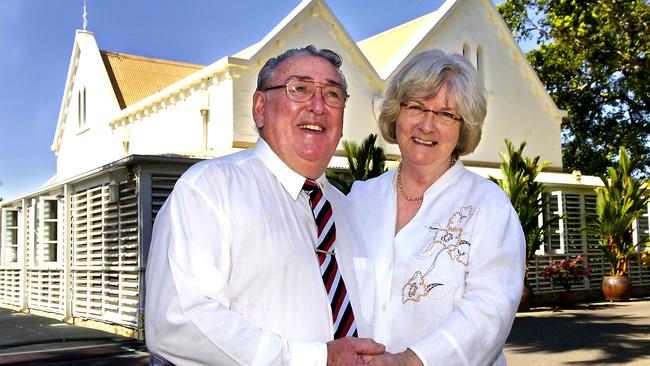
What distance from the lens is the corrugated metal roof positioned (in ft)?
71.4

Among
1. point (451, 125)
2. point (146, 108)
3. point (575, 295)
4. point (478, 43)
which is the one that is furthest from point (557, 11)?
point (451, 125)

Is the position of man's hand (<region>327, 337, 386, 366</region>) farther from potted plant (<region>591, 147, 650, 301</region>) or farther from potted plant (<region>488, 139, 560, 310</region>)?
potted plant (<region>591, 147, 650, 301</region>)

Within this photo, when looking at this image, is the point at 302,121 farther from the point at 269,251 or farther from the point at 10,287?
the point at 10,287

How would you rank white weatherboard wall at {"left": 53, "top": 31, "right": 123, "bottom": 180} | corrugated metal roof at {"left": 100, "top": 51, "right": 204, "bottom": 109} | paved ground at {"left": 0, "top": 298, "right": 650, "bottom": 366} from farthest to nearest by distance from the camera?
corrugated metal roof at {"left": 100, "top": 51, "right": 204, "bottom": 109}
white weatherboard wall at {"left": 53, "top": 31, "right": 123, "bottom": 180}
paved ground at {"left": 0, "top": 298, "right": 650, "bottom": 366}

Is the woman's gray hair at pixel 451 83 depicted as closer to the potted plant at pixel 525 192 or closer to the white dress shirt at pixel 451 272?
the white dress shirt at pixel 451 272

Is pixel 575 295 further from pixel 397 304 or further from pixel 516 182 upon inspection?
pixel 397 304

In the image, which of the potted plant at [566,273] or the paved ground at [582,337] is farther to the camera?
the potted plant at [566,273]

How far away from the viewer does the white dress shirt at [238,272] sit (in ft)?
6.40

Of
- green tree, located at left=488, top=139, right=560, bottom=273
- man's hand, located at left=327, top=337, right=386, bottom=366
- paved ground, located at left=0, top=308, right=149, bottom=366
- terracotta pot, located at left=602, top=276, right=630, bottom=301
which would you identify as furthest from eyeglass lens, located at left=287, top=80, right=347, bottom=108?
terracotta pot, located at left=602, top=276, right=630, bottom=301

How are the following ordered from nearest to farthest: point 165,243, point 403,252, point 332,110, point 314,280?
point 165,243 → point 314,280 → point 332,110 → point 403,252

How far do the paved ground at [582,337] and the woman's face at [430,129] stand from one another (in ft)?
21.7

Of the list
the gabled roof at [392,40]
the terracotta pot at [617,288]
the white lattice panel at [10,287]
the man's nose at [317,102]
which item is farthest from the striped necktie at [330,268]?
the white lattice panel at [10,287]

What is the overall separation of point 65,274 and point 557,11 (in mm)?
16418

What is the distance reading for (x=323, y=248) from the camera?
2359mm
